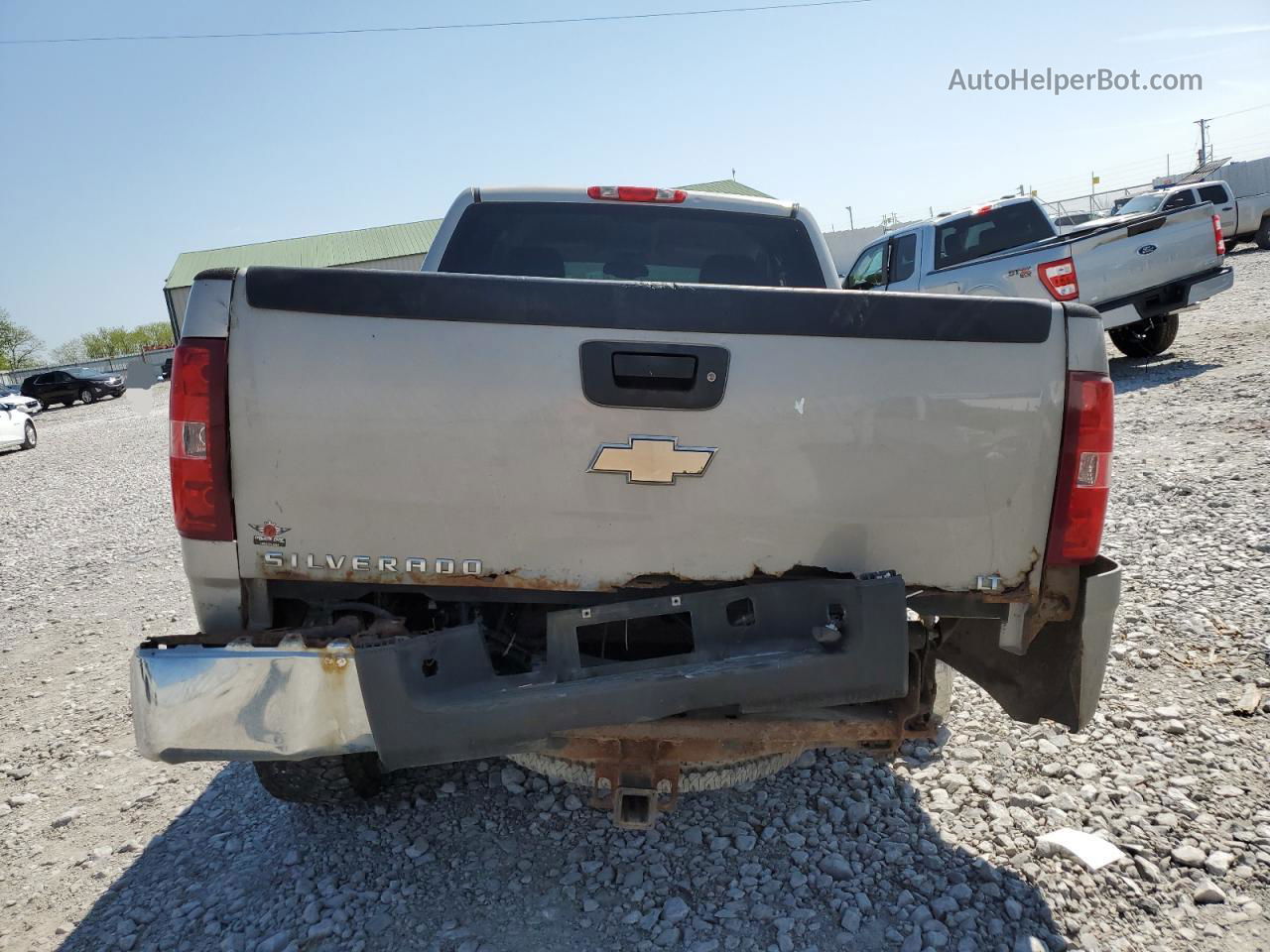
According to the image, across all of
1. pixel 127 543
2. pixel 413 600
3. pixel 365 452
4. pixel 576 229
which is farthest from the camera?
pixel 127 543

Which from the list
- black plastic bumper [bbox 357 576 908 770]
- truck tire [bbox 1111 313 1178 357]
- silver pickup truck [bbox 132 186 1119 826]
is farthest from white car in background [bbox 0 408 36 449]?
truck tire [bbox 1111 313 1178 357]

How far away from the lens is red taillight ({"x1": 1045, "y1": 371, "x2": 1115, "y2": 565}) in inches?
87.3

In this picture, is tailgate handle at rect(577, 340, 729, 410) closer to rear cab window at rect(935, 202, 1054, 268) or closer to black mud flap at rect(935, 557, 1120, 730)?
black mud flap at rect(935, 557, 1120, 730)

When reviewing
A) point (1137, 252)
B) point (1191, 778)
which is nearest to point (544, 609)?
point (1191, 778)

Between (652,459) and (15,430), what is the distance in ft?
68.1

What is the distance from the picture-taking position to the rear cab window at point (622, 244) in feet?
12.8

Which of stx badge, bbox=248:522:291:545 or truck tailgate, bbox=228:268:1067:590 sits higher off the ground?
truck tailgate, bbox=228:268:1067:590

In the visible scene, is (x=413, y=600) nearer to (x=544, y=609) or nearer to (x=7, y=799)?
(x=544, y=609)

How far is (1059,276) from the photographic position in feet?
31.5

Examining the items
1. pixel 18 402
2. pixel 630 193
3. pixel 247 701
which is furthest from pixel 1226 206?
pixel 18 402

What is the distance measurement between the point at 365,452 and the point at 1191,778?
10.1ft

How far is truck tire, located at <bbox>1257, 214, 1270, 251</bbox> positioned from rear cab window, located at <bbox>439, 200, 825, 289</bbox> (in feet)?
98.5

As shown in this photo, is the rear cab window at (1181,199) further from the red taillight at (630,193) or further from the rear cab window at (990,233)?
the red taillight at (630,193)

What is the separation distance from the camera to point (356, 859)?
275 centimetres
